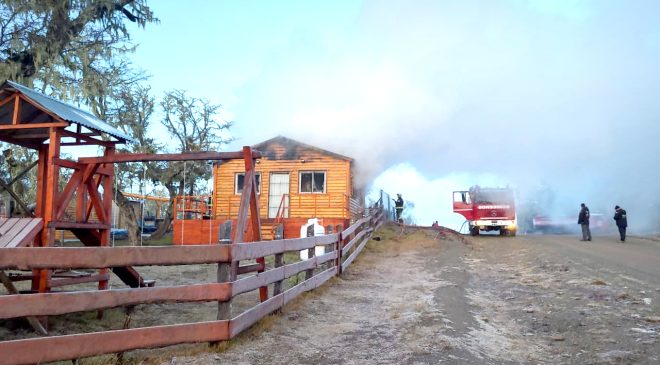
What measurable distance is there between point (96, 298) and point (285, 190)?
1817 centimetres

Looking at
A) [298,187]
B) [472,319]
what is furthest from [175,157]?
[298,187]

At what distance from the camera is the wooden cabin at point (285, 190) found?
69.6 feet

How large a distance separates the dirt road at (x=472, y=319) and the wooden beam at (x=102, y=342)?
19cm

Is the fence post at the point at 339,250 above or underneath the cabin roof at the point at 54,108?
underneath

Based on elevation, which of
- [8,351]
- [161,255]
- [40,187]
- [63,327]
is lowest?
[63,327]

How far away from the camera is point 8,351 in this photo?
3.56 metres

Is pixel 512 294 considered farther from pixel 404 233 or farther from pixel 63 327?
pixel 404 233

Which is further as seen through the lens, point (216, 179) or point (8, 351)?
point (216, 179)

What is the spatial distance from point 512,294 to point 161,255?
20.4 ft

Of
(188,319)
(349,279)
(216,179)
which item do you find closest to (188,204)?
(216,179)

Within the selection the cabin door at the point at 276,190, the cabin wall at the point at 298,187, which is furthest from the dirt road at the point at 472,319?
the cabin door at the point at 276,190

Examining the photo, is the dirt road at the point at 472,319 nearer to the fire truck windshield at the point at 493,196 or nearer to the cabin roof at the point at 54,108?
the cabin roof at the point at 54,108

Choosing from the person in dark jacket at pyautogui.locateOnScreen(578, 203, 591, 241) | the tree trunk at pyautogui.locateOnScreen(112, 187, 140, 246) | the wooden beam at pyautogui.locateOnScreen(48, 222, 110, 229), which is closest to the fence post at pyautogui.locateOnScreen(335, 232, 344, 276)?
the wooden beam at pyautogui.locateOnScreen(48, 222, 110, 229)

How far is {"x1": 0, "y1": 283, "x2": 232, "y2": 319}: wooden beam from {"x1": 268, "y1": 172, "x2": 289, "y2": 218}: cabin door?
57.0 ft
